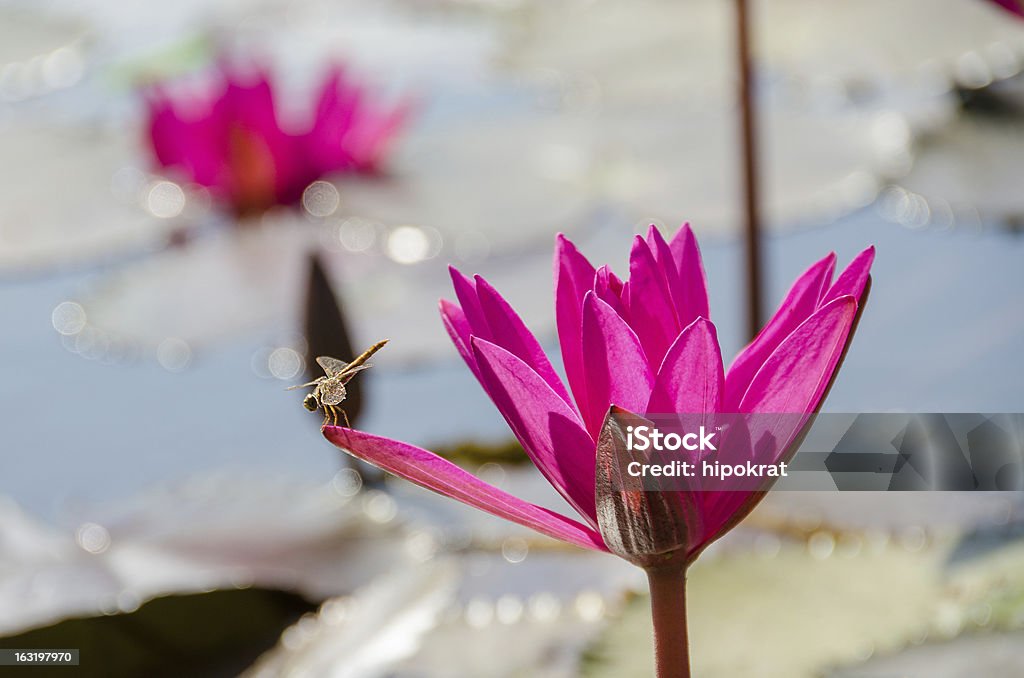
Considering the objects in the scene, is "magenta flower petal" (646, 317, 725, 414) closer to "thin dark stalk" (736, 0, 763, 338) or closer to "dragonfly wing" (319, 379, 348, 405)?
"dragonfly wing" (319, 379, 348, 405)

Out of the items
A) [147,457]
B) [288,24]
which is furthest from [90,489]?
[288,24]

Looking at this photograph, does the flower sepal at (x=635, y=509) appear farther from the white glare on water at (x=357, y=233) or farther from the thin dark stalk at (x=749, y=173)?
the white glare on water at (x=357, y=233)

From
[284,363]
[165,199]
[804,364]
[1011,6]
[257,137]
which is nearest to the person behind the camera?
[804,364]

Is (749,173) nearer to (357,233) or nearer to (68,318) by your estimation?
(357,233)

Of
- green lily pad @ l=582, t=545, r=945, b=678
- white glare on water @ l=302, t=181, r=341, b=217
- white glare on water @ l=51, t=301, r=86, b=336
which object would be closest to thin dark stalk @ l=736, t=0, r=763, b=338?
green lily pad @ l=582, t=545, r=945, b=678

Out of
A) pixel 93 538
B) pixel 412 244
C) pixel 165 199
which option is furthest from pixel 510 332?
pixel 165 199

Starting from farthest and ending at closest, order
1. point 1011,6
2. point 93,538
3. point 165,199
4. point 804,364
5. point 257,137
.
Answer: point 165,199 → point 257,137 → point 93,538 → point 1011,6 → point 804,364
